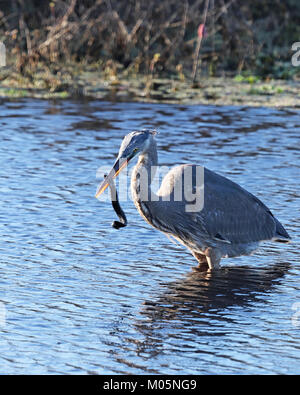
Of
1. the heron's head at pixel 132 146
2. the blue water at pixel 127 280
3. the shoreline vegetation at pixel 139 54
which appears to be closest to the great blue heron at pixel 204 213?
the heron's head at pixel 132 146

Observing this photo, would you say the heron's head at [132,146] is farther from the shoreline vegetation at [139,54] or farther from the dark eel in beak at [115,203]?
the shoreline vegetation at [139,54]

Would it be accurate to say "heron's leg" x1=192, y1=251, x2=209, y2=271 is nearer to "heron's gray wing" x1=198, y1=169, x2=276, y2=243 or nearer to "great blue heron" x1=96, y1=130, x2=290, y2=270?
"great blue heron" x1=96, y1=130, x2=290, y2=270

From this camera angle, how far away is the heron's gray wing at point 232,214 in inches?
283

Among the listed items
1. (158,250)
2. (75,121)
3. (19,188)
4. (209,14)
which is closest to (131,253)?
(158,250)

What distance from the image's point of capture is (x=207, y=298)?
21.5ft

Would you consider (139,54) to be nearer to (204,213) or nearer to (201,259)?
(201,259)

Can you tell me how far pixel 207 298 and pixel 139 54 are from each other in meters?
11.5

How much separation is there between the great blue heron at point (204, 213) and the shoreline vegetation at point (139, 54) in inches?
303

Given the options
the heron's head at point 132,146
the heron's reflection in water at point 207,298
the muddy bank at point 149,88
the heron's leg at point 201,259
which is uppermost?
the heron's head at point 132,146

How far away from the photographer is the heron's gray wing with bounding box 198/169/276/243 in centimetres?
719

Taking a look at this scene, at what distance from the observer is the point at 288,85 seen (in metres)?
16.0

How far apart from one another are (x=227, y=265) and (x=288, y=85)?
29.8 ft

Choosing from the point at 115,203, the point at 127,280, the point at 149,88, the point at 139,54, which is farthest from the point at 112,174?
the point at 139,54

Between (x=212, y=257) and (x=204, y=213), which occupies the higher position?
(x=204, y=213)
